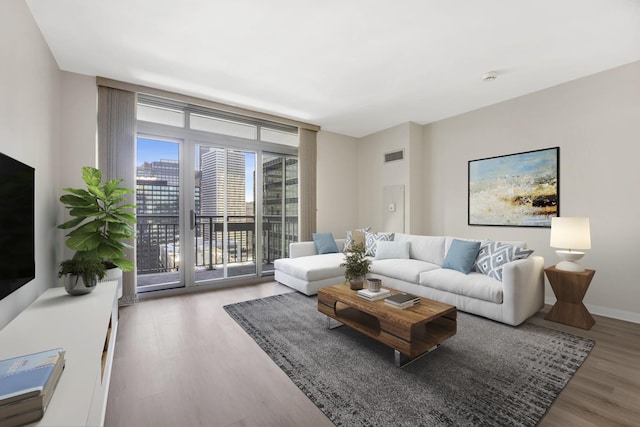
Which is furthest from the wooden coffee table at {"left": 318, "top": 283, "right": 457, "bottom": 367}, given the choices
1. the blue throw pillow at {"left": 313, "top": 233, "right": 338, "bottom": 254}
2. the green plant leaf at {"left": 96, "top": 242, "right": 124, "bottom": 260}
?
the green plant leaf at {"left": 96, "top": 242, "right": 124, "bottom": 260}

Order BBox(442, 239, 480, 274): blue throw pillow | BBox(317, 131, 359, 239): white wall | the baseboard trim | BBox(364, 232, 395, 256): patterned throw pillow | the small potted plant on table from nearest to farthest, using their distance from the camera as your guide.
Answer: the small potted plant on table < the baseboard trim < BBox(442, 239, 480, 274): blue throw pillow < BBox(364, 232, 395, 256): patterned throw pillow < BBox(317, 131, 359, 239): white wall

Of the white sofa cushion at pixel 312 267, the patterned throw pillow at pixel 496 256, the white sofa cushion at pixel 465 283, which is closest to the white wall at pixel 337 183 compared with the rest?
the white sofa cushion at pixel 312 267

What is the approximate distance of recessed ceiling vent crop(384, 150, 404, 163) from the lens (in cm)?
510

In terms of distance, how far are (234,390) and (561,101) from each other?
4697 mm

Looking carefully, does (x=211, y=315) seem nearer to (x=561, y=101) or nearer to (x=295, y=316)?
(x=295, y=316)

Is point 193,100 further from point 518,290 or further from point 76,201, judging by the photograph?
point 518,290

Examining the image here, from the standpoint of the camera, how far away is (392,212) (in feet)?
17.2

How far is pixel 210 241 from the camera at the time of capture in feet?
16.2

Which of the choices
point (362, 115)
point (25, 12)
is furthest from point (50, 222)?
point (362, 115)

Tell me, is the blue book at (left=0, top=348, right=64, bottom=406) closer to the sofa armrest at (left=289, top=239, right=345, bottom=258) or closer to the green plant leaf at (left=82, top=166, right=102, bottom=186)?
the green plant leaf at (left=82, top=166, right=102, bottom=186)

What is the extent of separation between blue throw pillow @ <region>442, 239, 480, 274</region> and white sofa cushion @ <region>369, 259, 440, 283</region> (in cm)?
30

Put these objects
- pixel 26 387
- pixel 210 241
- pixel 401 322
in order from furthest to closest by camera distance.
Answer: pixel 210 241, pixel 401 322, pixel 26 387

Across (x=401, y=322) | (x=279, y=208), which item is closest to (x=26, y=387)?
(x=401, y=322)

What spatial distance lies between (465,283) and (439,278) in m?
0.29
